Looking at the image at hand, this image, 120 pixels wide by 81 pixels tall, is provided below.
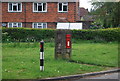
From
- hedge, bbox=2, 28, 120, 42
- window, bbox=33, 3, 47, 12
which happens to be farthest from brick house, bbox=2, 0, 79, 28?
hedge, bbox=2, 28, 120, 42

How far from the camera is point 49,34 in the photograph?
90.4ft

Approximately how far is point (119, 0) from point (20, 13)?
72.1ft

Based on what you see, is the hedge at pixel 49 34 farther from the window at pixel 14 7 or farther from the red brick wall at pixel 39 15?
the window at pixel 14 7

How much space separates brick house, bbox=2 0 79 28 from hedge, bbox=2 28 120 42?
9542 mm

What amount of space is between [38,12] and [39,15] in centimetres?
41

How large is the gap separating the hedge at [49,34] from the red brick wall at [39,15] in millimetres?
9744

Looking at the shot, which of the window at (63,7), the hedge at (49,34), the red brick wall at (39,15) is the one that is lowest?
the hedge at (49,34)

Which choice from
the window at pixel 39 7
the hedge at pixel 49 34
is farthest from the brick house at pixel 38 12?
the hedge at pixel 49 34

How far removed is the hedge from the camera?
26406 mm

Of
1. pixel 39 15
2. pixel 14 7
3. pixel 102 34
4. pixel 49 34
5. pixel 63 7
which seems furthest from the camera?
pixel 14 7

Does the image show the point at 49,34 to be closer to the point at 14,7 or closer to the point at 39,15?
the point at 39,15

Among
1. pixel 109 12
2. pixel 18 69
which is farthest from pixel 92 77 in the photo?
pixel 109 12

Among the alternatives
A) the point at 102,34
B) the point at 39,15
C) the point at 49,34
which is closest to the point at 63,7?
the point at 39,15

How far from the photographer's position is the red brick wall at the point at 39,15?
121ft
